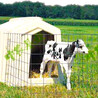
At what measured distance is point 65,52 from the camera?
552 centimetres

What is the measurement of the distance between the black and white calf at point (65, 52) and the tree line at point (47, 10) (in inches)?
1719

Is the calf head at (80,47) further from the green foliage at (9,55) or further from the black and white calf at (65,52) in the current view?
the green foliage at (9,55)

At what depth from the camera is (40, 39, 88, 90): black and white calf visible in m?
5.21

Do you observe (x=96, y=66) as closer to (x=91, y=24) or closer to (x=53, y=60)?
(x=53, y=60)

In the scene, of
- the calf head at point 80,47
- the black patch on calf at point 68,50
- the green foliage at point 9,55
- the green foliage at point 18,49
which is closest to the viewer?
the calf head at point 80,47

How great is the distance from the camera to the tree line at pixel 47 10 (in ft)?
164

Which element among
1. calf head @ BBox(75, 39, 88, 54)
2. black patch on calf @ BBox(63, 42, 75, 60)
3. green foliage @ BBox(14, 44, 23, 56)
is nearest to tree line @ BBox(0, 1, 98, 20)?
green foliage @ BBox(14, 44, 23, 56)

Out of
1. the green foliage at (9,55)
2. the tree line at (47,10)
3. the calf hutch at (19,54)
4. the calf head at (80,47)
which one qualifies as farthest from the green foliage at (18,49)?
the tree line at (47,10)

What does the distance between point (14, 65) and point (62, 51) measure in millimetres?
1088

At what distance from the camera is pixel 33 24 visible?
5.86 m

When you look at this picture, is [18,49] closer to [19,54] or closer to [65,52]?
[19,54]

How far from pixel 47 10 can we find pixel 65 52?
48160mm

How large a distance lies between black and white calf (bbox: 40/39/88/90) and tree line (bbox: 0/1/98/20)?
1719 inches

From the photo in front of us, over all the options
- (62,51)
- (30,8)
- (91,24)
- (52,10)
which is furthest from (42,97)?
(91,24)
